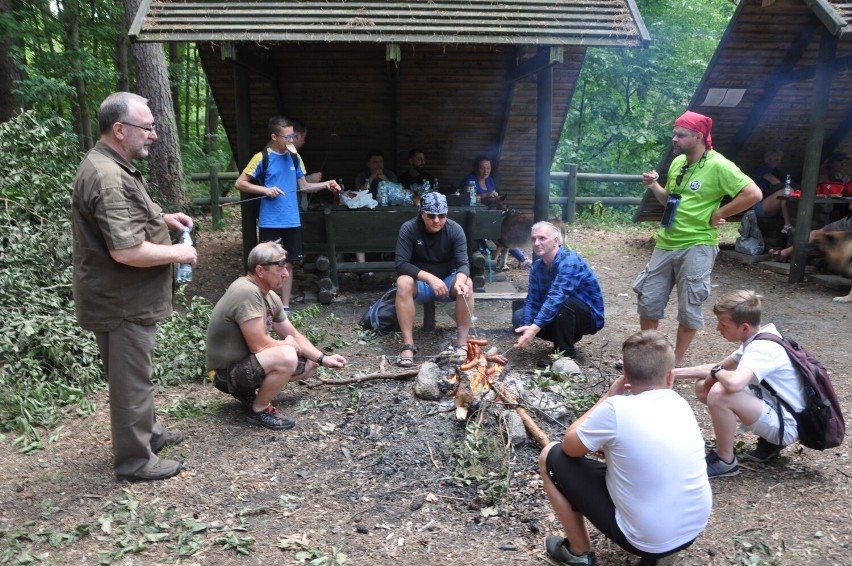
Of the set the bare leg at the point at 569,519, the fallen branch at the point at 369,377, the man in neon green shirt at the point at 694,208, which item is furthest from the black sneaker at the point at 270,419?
the man in neon green shirt at the point at 694,208

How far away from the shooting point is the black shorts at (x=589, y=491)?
2.78 meters

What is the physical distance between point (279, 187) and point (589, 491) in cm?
519

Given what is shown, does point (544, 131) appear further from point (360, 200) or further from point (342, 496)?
point (342, 496)

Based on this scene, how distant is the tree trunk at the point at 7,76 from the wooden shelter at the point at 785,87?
1017 cm

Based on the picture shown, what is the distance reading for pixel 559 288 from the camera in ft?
18.0

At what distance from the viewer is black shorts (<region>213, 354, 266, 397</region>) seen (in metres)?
4.36

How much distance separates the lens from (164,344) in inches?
226

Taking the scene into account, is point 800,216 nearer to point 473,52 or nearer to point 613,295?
point 613,295

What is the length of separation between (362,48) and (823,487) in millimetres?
7172

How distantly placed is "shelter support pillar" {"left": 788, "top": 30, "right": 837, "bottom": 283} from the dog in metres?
0.31

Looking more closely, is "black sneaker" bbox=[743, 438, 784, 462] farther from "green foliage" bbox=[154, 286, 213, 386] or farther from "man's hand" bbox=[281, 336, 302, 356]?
"green foliage" bbox=[154, 286, 213, 386]

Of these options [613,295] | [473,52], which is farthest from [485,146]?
[613,295]

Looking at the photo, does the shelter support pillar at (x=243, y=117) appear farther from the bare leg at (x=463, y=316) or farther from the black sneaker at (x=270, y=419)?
the black sneaker at (x=270, y=419)

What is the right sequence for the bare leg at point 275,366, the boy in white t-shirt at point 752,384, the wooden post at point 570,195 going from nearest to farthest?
the boy in white t-shirt at point 752,384 < the bare leg at point 275,366 < the wooden post at point 570,195
